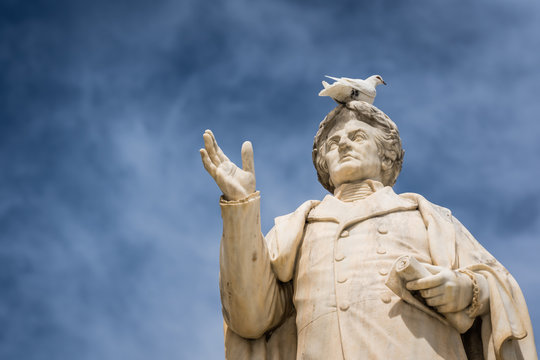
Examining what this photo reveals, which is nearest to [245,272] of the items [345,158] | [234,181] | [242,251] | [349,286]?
[242,251]

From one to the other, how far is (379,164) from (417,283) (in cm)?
229

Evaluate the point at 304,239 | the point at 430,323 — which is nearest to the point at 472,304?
the point at 430,323

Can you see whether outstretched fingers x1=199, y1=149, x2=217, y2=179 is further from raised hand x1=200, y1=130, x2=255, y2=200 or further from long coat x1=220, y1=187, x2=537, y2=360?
long coat x1=220, y1=187, x2=537, y2=360

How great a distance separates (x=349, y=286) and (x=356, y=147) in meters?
2.01

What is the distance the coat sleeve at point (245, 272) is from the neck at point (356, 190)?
135cm

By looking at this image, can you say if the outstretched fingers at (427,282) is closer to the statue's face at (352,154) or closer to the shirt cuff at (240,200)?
the shirt cuff at (240,200)

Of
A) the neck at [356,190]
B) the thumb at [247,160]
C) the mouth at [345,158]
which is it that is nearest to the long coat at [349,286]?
the neck at [356,190]

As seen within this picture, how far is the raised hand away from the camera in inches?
325

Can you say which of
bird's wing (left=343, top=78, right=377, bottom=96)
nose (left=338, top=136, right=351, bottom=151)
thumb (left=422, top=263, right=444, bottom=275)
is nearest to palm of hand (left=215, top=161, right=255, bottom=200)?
nose (left=338, top=136, right=351, bottom=151)

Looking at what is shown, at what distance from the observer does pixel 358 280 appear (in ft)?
26.7

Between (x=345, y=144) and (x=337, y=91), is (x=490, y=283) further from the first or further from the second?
(x=337, y=91)

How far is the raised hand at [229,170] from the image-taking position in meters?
8.27

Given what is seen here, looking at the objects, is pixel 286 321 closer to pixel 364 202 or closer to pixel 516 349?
pixel 364 202

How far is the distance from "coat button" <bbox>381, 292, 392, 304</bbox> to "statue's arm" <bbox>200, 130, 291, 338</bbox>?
1.17 meters
